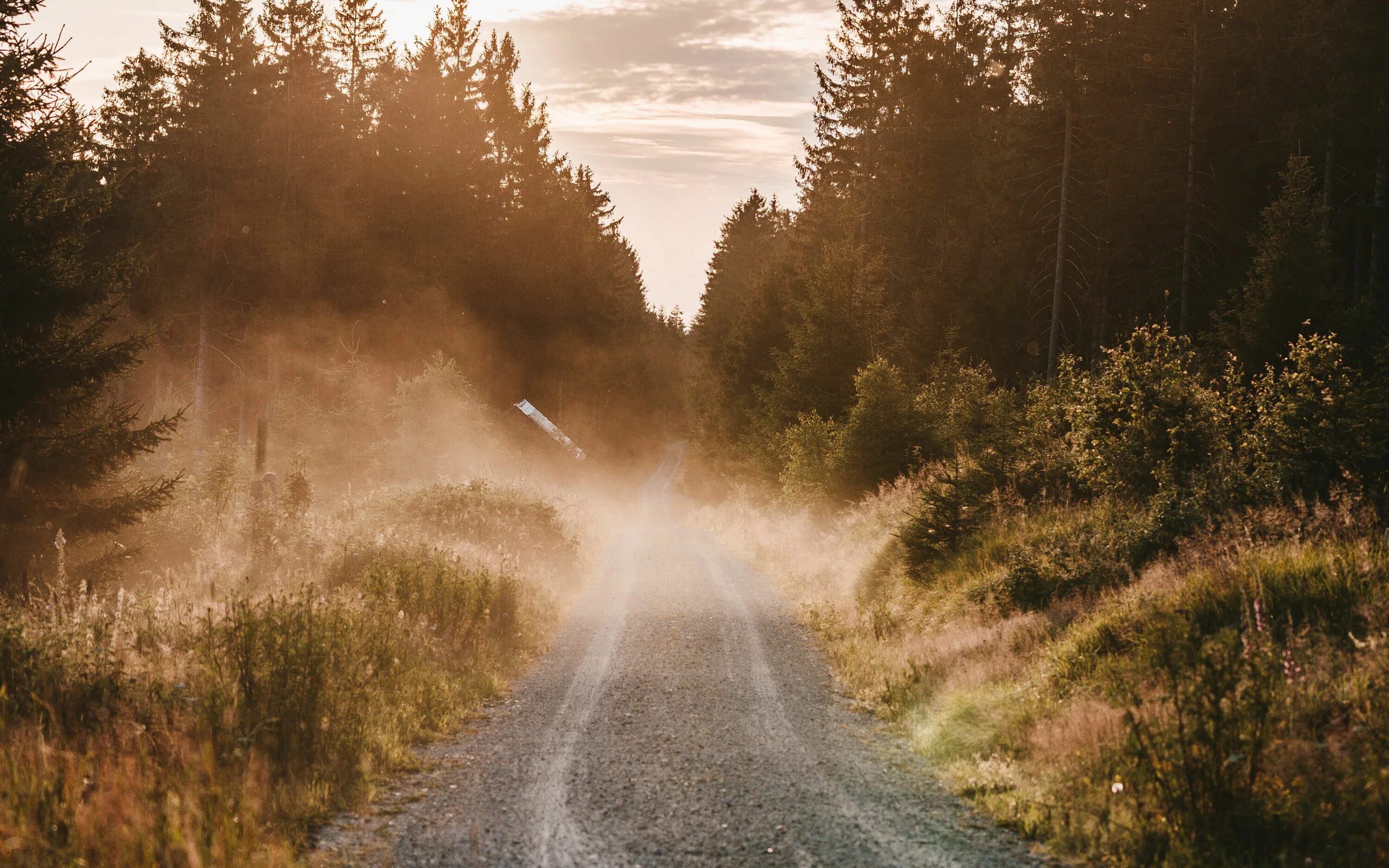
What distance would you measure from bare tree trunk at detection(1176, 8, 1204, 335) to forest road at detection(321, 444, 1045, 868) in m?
23.6

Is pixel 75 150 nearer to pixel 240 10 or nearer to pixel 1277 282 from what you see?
pixel 1277 282

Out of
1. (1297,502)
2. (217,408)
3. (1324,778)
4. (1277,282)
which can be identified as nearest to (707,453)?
(217,408)

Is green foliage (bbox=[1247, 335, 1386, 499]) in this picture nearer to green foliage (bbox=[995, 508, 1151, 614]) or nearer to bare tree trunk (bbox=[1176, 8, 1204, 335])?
green foliage (bbox=[995, 508, 1151, 614])

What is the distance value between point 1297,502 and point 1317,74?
27.3 m

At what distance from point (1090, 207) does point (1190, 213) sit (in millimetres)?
4197

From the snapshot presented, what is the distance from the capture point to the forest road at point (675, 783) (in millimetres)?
5609

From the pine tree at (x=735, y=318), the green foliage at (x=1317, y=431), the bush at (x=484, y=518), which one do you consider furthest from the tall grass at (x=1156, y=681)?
the pine tree at (x=735, y=318)

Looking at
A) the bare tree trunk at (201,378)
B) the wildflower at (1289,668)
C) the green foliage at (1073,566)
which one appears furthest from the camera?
the bare tree trunk at (201,378)

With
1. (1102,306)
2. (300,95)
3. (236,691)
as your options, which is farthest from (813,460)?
(300,95)

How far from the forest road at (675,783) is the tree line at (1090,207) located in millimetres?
16977

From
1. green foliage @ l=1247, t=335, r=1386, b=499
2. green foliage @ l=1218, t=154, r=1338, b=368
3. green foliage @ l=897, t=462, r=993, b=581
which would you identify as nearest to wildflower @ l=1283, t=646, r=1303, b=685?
green foliage @ l=1247, t=335, r=1386, b=499

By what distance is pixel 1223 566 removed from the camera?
8.59 m

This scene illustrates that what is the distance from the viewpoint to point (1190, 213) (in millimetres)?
29391

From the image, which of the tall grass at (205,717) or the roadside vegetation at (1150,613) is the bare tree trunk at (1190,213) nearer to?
the roadside vegetation at (1150,613)
